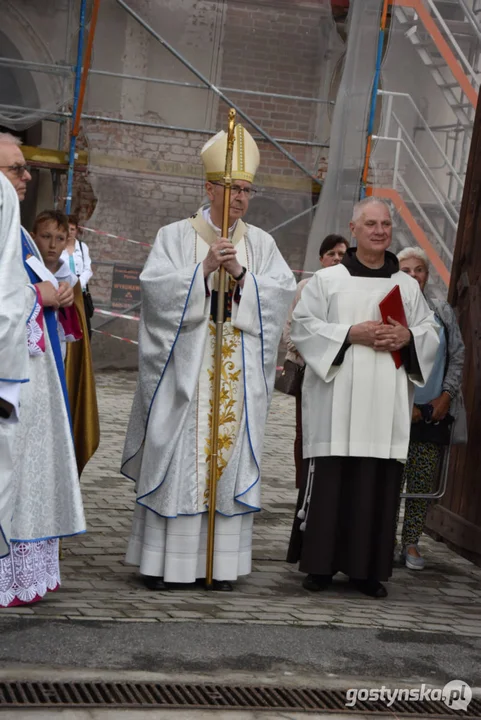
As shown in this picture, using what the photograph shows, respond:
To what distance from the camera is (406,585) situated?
252 inches

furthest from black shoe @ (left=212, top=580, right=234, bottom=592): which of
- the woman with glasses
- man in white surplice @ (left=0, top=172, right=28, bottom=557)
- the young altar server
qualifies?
the woman with glasses

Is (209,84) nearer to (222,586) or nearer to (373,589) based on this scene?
(373,589)

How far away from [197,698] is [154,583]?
1700 millimetres

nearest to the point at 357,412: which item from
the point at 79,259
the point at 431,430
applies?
the point at 431,430

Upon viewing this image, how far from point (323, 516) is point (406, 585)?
2.27 feet

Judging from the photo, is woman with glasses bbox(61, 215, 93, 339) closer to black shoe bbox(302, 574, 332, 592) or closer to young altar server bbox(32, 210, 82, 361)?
young altar server bbox(32, 210, 82, 361)

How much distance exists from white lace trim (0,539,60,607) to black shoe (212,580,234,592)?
3.11 feet

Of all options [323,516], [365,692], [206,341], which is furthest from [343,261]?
[365,692]

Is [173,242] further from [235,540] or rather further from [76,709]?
[76,709]

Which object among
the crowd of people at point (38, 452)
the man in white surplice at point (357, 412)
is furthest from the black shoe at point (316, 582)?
the crowd of people at point (38, 452)

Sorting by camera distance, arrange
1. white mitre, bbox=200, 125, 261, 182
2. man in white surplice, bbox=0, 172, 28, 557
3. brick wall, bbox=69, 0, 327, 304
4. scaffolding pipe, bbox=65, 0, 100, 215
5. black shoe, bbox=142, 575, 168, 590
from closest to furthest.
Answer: man in white surplice, bbox=0, 172, 28, 557
black shoe, bbox=142, 575, 168, 590
white mitre, bbox=200, 125, 261, 182
scaffolding pipe, bbox=65, 0, 100, 215
brick wall, bbox=69, 0, 327, 304

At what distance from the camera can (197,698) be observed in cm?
411

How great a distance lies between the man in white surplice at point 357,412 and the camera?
602cm

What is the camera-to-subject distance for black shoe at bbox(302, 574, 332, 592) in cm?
604
